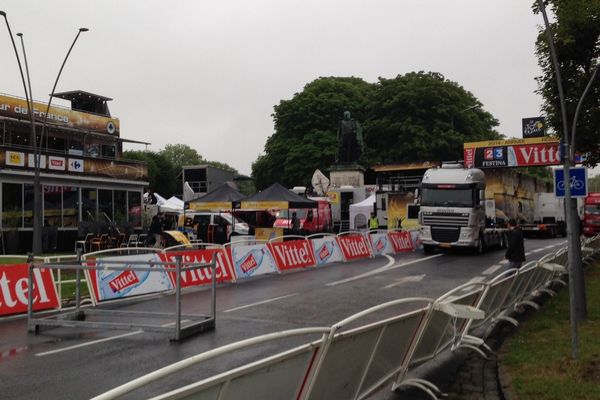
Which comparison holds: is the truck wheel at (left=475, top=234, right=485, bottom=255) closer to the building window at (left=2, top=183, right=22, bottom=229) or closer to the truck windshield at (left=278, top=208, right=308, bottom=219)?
the truck windshield at (left=278, top=208, right=308, bottom=219)

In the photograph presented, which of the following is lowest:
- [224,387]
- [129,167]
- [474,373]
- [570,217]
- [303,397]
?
[474,373]

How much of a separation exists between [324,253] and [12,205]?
52.9 ft

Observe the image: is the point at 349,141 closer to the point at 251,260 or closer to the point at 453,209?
the point at 453,209

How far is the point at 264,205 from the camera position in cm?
2798

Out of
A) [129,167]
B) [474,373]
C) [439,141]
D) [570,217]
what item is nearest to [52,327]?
[474,373]

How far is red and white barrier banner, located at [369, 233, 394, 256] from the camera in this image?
25.5 metres

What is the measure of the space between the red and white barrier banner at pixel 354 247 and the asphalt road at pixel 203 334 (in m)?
3.78

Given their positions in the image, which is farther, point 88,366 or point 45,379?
point 88,366

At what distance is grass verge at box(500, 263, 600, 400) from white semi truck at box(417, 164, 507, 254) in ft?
44.1

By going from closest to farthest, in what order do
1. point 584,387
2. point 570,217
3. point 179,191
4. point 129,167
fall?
point 584,387, point 570,217, point 129,167, point 179,191

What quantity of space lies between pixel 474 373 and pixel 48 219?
2776cm

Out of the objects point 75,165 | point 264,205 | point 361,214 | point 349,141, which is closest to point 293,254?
point 264,205

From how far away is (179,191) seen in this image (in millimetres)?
93750

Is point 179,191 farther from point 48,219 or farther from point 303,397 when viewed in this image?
point 303,397
